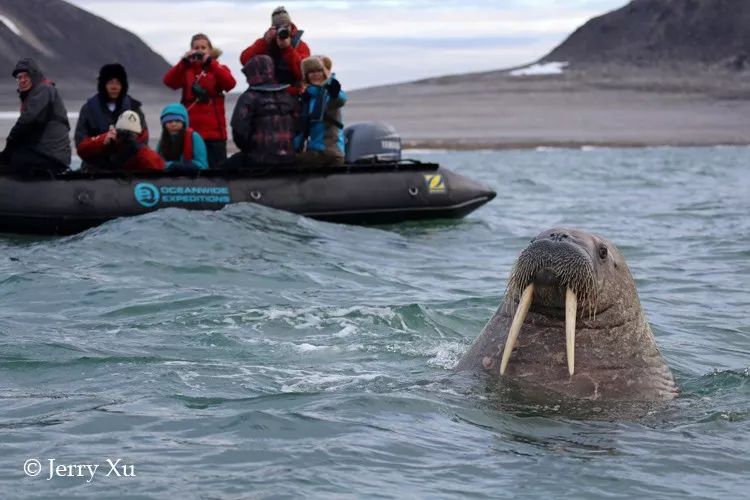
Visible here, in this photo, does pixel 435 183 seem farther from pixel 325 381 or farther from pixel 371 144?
pixel 325 381

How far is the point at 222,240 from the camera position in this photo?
1246cm

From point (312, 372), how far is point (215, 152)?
796 centimetres

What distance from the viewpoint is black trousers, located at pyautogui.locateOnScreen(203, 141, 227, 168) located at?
48.7 ft

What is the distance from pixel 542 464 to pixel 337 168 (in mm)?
9395

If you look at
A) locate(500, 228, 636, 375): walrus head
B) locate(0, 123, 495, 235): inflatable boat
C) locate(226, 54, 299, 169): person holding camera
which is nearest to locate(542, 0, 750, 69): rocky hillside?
locate(0, 123, 495, 235): inflatable boat

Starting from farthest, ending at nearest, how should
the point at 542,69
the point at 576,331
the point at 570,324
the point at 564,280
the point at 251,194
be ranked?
the point at 542,69 < the point at 251,194 < the point at 576,331 < the point at 564,280 < the point at 570,324

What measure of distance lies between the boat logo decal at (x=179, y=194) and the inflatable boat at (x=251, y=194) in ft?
0.03

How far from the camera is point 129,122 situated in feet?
43.8

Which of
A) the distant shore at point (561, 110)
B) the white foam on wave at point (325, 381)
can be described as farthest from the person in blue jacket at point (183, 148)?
the distant shore at point (561, 110)

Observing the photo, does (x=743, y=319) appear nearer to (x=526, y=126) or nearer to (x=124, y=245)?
(x=124, y=245)

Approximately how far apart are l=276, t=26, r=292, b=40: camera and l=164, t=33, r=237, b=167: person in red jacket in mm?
657

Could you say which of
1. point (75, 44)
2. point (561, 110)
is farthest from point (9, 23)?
point (561, 110)

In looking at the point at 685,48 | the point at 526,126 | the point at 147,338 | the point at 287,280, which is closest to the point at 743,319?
the point at 287,280

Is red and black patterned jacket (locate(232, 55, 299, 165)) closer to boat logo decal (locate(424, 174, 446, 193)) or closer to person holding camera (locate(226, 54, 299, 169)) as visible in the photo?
person holding camera (locate(226, 54, 299, 169))
